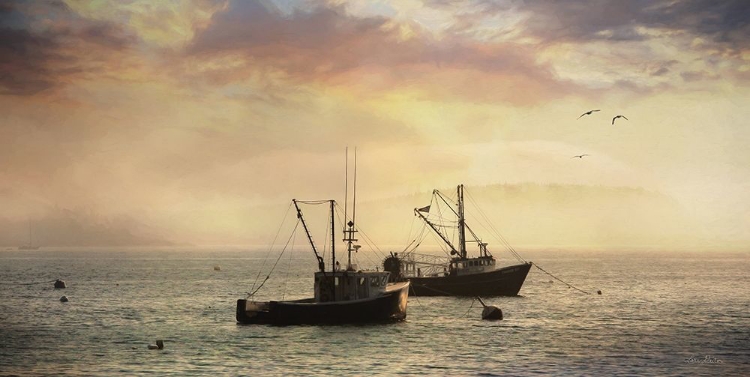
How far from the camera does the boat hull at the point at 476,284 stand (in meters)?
118

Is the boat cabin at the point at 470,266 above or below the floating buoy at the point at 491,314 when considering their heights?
above

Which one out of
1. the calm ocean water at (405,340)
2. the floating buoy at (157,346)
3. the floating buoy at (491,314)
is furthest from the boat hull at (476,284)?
the floating buoy at (157,346)

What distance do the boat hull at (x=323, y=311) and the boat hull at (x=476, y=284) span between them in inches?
1454

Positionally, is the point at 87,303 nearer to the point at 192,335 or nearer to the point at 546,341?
the point at 192,335

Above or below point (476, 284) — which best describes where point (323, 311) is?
below

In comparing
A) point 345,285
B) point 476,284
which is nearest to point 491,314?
point 345,285

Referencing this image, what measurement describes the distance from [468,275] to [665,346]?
48.6 meters

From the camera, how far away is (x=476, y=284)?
117875mm

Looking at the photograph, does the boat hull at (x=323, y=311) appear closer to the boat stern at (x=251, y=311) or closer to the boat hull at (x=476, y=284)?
the boat stern at (x=251, y=311)

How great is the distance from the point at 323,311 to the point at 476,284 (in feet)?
148

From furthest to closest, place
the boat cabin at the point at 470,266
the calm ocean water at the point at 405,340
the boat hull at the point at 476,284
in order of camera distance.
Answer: the boat cabin at the point at 470,266 → the boat hull at the point at 476,284 → the calm ocean water at the point at 405,340

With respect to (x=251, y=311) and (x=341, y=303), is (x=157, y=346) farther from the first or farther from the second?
(x=341, y=303)

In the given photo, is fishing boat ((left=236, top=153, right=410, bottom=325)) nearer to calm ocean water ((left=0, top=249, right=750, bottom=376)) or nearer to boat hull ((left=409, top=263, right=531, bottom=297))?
calm ocean water ((left=0, top=249, right=750, bottom=376))

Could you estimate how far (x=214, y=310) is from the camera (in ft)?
346
